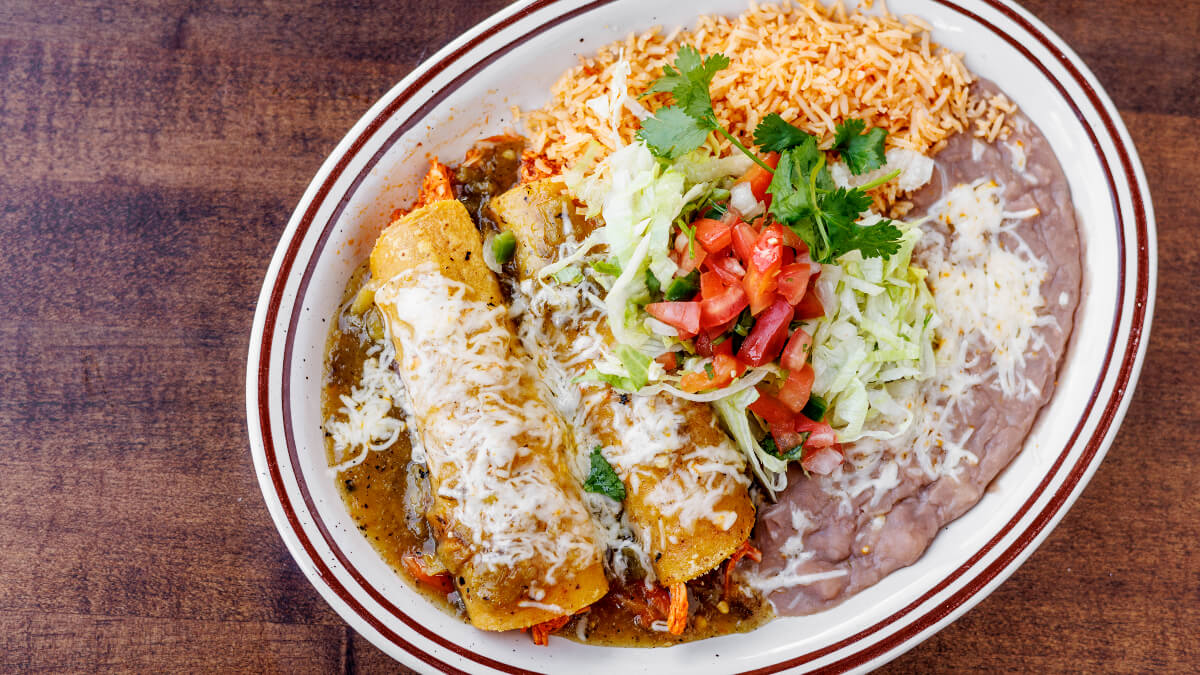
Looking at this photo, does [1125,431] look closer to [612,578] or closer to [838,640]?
[838,640]

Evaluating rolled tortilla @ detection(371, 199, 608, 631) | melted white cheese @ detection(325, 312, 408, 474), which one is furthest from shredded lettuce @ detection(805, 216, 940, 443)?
melted white cheese @ detection(325, 312, 408, 474)

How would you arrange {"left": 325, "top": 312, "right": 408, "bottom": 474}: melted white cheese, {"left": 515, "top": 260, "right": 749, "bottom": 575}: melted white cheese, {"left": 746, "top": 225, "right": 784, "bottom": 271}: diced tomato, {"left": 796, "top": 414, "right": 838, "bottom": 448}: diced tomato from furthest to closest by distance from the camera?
{"left": 325, "top": 312, "right": 408, "bottom": 474}: melted white cheese
{"left": 796, "top": 414, "right": 838, "bottom": 448}: diced tomato
{"left": 515, "top": 260, "right": 749, "bottom": 575}: melted white cheese
{"left": 746, "top": 225, "right": 784, "bottom": 271}: diced tomato

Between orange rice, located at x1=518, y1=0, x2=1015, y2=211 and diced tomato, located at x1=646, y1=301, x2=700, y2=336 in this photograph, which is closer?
diced tomato, located at x1=646, y1=301, x2=700, y2=336

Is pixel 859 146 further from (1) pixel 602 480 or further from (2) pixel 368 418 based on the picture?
(2) pixel 368 418

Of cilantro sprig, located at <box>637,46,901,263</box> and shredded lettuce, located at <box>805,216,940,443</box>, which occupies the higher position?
cilantro sprig, located at <box>637,46,901,263</box>

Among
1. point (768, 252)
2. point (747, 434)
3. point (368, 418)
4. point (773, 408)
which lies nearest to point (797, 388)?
point (773, 408)

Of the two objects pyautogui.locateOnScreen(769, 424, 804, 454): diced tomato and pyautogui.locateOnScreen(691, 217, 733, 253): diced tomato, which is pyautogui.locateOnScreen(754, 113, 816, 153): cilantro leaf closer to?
pyautogui.locateOnScreen(691, 217, 733, 253): diced tomato

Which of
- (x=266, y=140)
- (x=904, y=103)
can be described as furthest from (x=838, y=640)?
(x=266, y=140)
